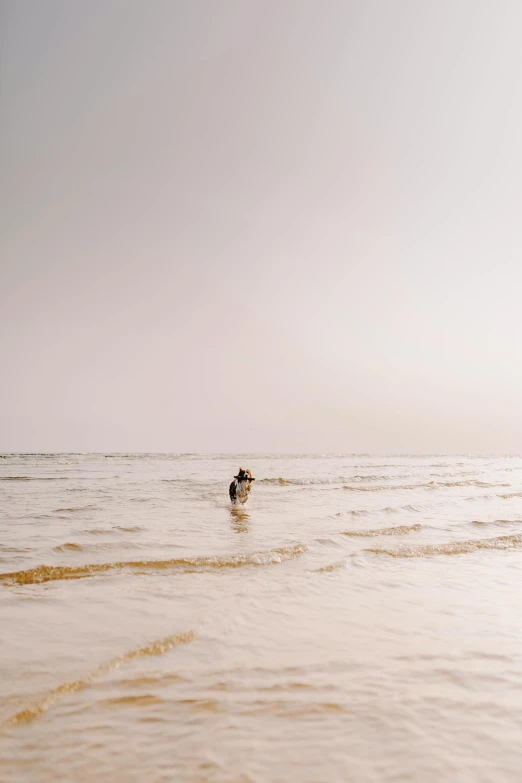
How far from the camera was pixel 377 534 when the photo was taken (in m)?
10.2

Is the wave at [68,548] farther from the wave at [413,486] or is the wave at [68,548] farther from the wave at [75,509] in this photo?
the wave at [413,486]

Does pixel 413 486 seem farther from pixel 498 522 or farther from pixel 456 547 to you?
pixel 456 547

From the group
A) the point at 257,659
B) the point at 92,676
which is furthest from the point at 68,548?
the point at 257,659

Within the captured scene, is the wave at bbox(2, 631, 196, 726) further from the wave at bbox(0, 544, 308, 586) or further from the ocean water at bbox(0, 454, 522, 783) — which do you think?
the wave at bbox(0, 544, 308, 586)

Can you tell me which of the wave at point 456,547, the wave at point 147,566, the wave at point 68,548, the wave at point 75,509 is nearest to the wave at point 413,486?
the wave at point 456,547

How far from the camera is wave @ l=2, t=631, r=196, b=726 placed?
10.2 feet

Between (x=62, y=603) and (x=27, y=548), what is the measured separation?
3165 millimetres

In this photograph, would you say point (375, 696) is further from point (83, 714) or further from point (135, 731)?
point (83, 714)

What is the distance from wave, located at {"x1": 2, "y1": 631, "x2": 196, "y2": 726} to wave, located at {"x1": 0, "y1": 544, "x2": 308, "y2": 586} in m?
2.62

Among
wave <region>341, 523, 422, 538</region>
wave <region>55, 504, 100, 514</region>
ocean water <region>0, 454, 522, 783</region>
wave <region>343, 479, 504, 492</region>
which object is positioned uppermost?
ocean water <region>0, 454, 522, 783</region>

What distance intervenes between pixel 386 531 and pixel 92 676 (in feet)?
26.3

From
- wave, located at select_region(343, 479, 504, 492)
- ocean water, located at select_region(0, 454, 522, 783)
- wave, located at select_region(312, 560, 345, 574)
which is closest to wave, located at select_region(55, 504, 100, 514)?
ocean water, located at select_region(0, 454, 522, 783)

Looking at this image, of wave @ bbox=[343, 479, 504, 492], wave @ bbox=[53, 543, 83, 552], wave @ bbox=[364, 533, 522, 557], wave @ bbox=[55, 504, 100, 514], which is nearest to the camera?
wave @ bbox=[53, 543, 83, 552]

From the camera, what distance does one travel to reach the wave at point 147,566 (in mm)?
6367
